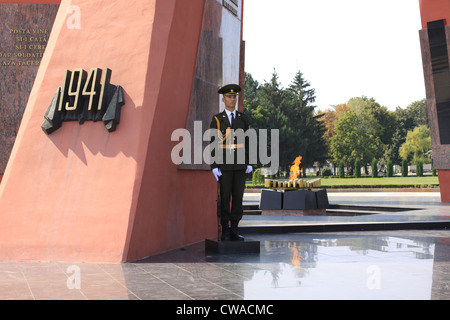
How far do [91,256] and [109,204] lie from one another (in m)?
0.64

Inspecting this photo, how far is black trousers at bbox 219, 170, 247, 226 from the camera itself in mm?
6562

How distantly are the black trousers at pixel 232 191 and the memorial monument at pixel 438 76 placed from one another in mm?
11675

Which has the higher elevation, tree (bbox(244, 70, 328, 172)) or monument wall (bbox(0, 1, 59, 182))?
tree (bbox(244, 70, 328, 172))

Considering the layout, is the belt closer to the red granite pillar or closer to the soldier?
the soldier

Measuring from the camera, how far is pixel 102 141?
→ 20.6ft

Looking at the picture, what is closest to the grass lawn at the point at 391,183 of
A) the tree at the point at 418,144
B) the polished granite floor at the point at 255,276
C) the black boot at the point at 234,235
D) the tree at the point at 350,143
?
the tree at the point at 350,143

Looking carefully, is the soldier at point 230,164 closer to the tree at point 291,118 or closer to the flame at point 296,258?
the flame at point 296,258

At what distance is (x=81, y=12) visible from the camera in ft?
22.0

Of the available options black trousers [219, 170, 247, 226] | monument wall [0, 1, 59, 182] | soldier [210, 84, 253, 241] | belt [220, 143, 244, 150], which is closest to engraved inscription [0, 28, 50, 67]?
monument wall [0, 1, 59, 182]
